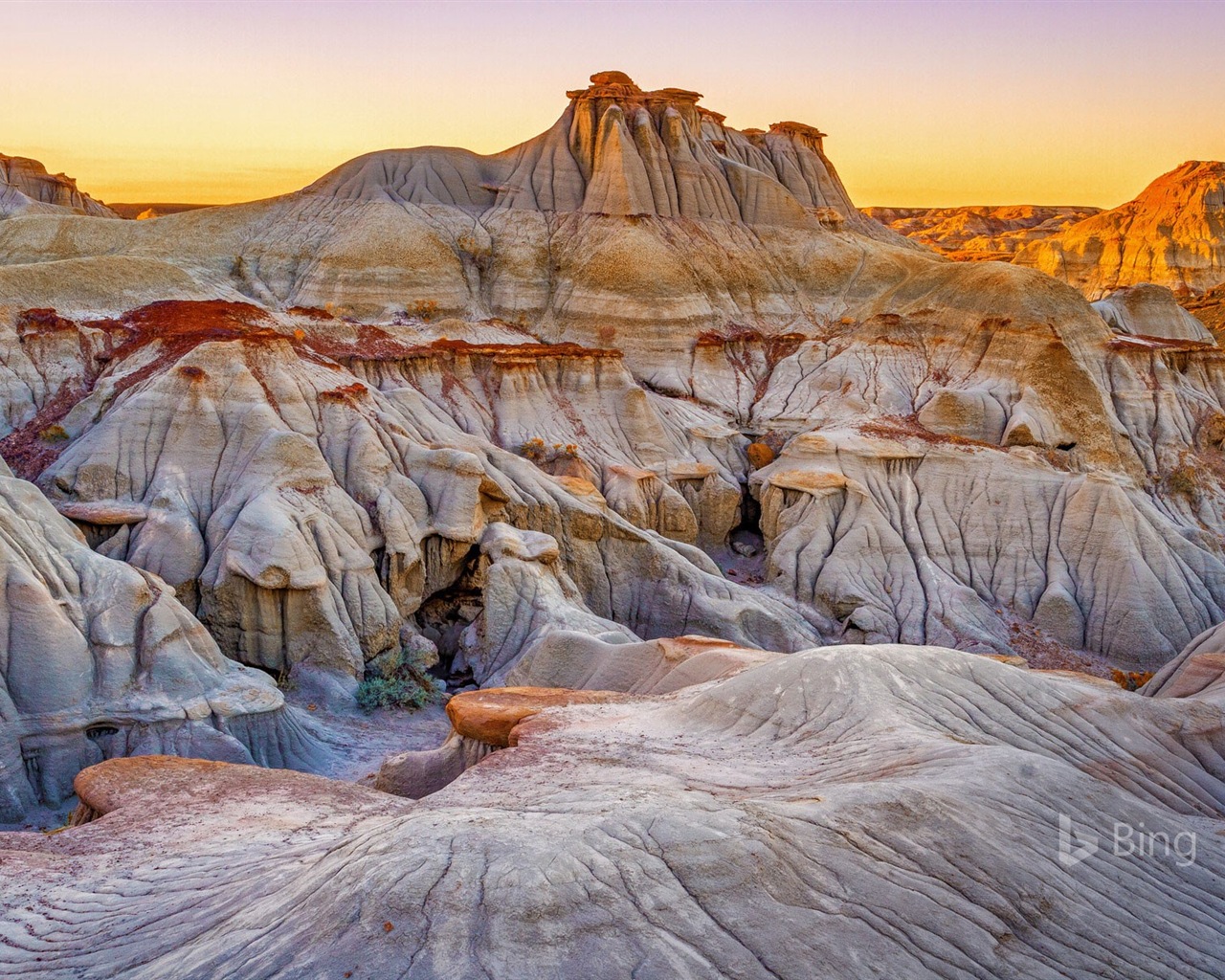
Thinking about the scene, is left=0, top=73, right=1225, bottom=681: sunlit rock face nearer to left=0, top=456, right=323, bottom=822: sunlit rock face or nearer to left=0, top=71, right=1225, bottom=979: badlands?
left=0, top=71, right=1225, bottom=979: badlands

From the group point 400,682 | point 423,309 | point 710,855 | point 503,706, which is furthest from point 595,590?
point 423,309

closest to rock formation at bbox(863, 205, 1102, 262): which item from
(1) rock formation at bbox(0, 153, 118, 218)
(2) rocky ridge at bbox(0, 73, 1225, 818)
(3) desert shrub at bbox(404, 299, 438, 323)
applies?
(2) rocky ridge at bbox(0, 73, 1225, 818)

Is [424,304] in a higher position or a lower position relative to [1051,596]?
higher

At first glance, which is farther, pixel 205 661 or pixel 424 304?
pixel 424 304

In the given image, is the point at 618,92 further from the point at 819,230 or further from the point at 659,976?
the point at 659,976

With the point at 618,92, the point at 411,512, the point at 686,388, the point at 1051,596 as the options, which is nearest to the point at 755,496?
the point at 686,388

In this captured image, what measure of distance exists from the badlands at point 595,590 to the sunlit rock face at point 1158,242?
44.2 m

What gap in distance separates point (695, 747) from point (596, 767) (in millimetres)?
1976

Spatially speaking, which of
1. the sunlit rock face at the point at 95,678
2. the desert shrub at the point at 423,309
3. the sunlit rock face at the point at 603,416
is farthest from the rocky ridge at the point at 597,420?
the sunlit rock face at the point at 95,678

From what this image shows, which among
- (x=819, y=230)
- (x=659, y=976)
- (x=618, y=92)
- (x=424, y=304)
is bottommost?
(x=659, y=976)

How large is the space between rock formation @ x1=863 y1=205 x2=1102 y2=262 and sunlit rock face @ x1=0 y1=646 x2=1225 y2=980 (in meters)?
127

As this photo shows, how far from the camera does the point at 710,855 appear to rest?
1093cm

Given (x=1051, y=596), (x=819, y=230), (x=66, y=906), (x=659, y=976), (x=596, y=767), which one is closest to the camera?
(x=659, y=976)

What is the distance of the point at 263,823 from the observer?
1577 cm
